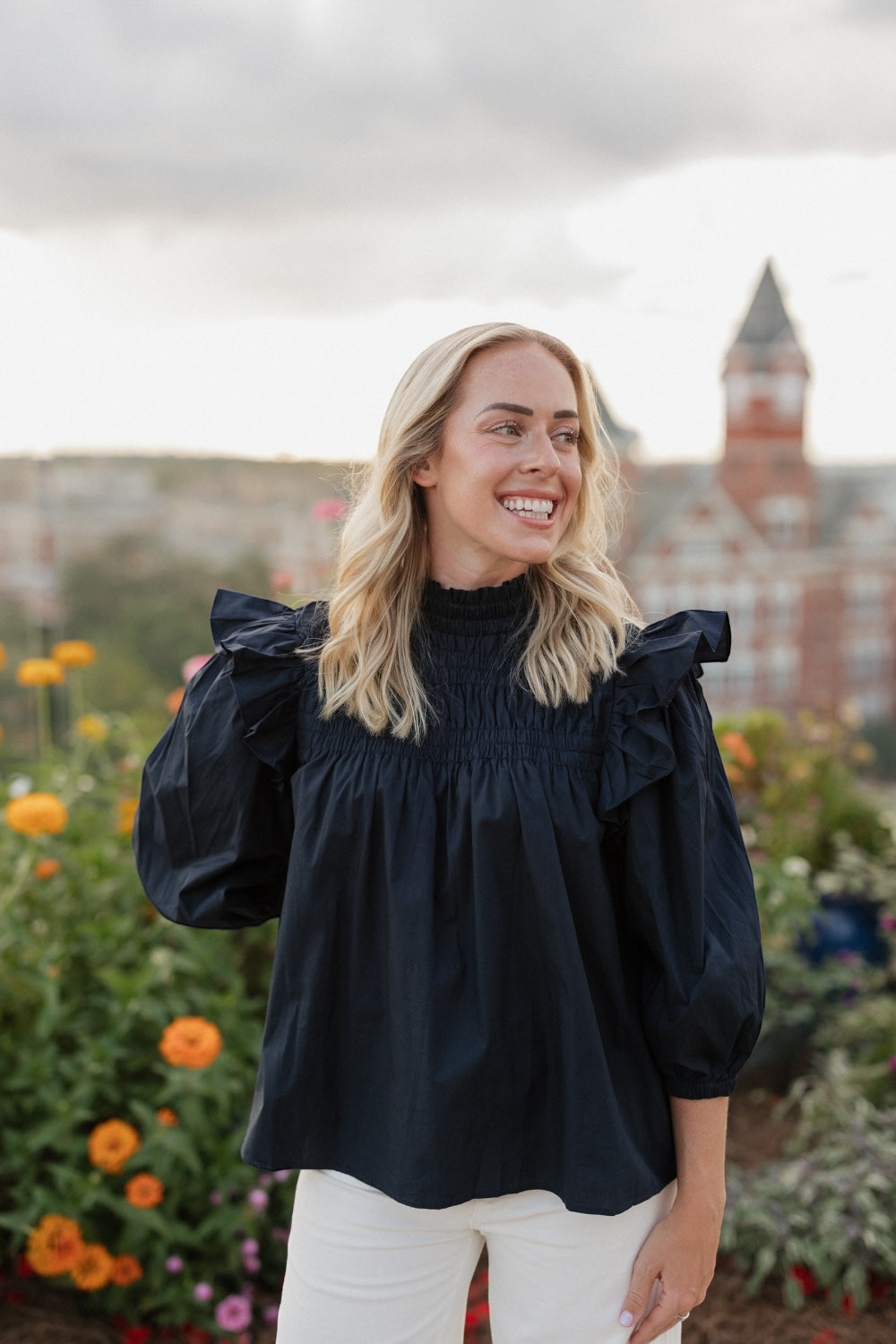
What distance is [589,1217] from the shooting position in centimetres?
115

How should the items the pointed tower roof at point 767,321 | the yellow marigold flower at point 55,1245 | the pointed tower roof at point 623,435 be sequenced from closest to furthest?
1. the yellow marigold flower at point 55,1245
2. the pointed tower roof at point 623,435
3. the pointed tower roof at point 767,321

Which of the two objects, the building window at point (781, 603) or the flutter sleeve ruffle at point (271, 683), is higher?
the building window at point (781, 603)

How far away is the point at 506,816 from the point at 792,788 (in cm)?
269

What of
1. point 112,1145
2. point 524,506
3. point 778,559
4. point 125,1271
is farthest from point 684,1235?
point 778,559

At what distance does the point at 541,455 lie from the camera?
122 cm

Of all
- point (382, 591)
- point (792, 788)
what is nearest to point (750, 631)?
point (792, 788)

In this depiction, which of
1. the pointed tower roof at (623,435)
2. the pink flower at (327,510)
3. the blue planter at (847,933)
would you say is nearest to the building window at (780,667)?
the pointed tower roof at (623,435)

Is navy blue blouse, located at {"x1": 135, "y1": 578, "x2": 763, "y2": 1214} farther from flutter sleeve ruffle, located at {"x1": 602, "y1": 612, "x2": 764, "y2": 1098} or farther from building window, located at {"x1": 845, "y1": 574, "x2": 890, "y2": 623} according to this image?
building window, located at {"x1": 845, "y1": 574, "x2": 890, "y2": 623}

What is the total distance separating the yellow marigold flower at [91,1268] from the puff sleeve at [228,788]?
0.89 m

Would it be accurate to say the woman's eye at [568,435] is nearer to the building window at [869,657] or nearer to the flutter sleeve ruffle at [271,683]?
the flutter sleeve ruffle at [271,683]

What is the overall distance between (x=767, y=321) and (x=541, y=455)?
4.26m

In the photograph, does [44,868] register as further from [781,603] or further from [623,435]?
[781,603]

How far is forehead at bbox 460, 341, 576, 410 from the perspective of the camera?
122 cm

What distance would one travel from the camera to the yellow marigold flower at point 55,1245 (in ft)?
5.98
